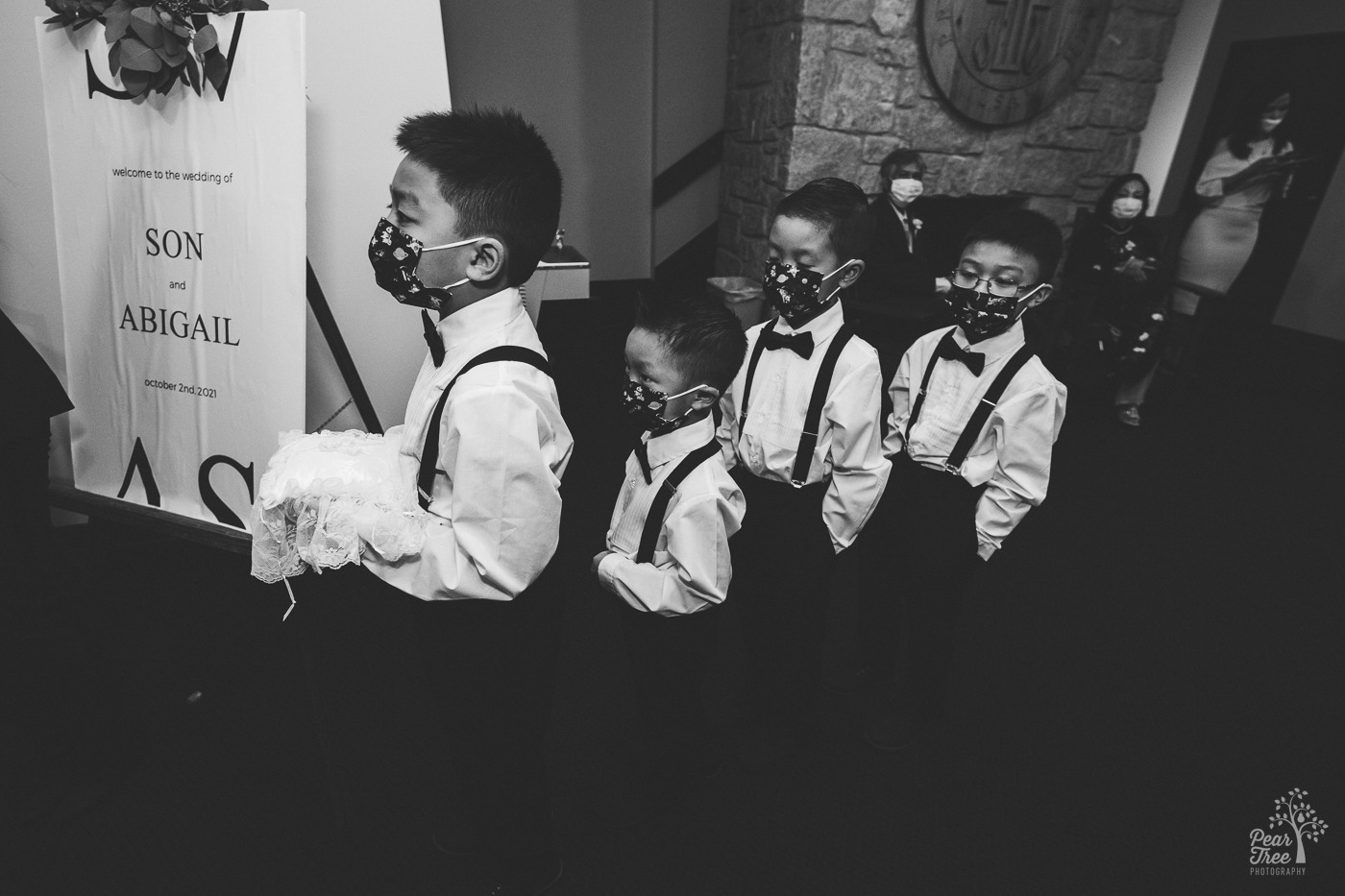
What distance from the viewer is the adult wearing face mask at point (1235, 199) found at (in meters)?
3.71

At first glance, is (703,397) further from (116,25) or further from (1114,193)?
(1114,193)

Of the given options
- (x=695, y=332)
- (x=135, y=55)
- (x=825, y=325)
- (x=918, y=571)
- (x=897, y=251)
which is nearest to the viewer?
(x=695, y=332)

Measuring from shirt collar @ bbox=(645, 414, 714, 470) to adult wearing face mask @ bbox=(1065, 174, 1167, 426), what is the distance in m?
3.11

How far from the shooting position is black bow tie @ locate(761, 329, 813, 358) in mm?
1354

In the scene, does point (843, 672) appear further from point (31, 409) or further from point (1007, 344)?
point (31, 409)

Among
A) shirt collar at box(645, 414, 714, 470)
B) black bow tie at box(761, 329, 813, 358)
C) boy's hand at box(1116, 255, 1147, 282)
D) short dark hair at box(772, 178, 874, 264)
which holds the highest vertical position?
short dark hair at box(772, 178, 874, 264)

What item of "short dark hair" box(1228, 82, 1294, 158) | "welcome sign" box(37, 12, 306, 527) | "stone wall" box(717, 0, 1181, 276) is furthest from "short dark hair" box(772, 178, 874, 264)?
"short dark hair" box(1228, 82, 1294, 158)

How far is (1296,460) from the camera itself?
3385 millimetres

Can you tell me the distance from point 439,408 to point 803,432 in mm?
708

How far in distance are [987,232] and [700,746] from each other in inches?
47.2

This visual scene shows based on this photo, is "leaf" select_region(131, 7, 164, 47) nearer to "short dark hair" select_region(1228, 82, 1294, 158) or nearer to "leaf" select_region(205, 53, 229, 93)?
"leaf" select_region(205, 53, 229, 93)

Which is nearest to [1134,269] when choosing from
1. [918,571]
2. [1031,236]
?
[1031,236]

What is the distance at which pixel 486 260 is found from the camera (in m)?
0.97

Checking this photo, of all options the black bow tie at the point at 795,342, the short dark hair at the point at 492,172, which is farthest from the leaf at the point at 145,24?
the black bow tie at the point at 795,342
